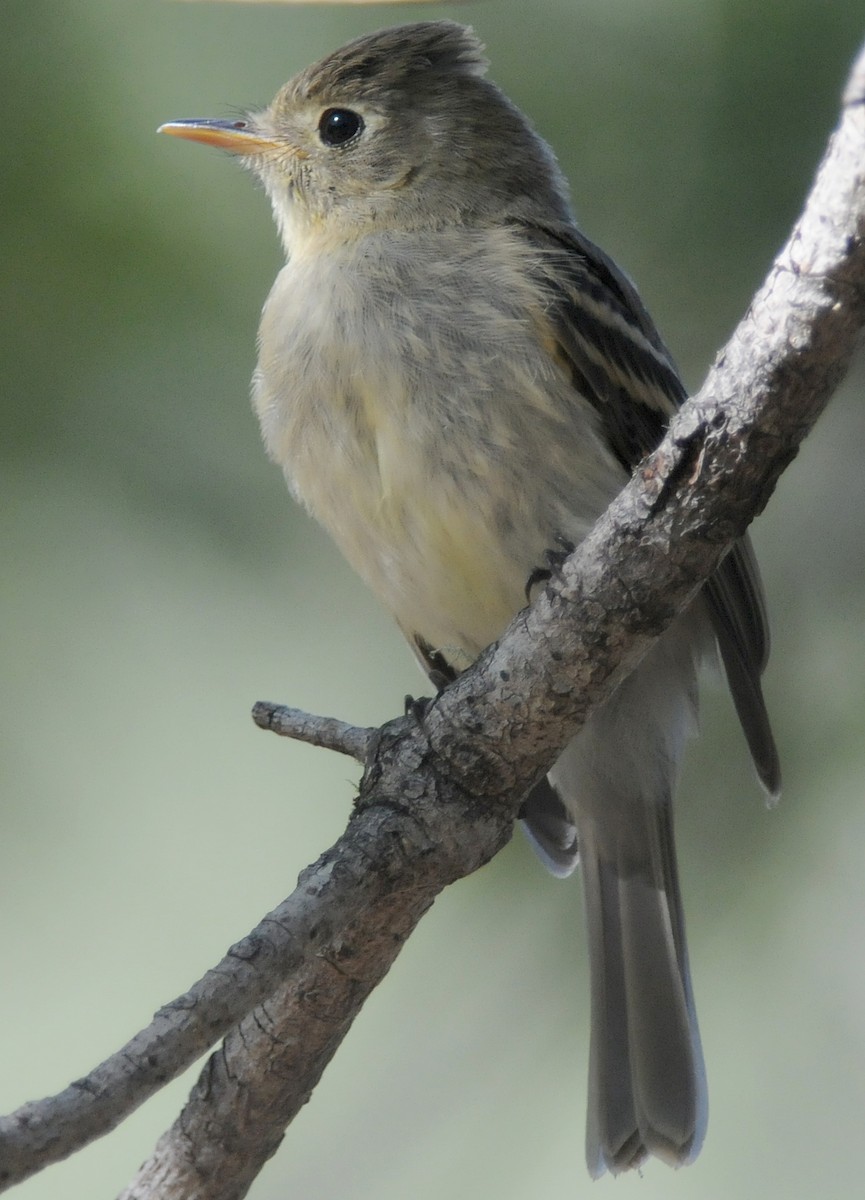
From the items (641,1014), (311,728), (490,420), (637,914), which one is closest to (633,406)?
(490,420)

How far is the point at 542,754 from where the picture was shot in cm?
188

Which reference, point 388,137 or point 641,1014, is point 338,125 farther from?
point 641,1014

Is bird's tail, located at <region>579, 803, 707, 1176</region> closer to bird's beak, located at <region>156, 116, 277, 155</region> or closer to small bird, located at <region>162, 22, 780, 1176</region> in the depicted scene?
small bird, located at <region>162, 22, 780, 1176</region>

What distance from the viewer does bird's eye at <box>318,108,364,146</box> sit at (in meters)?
2.92

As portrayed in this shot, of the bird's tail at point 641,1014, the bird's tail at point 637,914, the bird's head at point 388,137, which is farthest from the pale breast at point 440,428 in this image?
the bird's tail at point 641,1014

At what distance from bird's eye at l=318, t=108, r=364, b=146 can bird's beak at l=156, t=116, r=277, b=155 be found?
11cm

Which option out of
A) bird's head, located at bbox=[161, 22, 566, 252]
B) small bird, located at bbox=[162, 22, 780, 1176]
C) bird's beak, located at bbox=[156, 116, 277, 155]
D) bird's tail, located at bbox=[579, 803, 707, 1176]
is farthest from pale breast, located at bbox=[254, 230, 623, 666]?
bird's tail, located at bbox=[579, 803, 707, 1176]

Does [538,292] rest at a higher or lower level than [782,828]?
higher

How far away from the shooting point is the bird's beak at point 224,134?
111 inches

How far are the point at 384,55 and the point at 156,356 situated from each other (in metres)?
0.80

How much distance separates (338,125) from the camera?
2930 millimetres

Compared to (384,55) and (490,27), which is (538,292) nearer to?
(384,55)

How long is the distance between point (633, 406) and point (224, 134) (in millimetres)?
1064

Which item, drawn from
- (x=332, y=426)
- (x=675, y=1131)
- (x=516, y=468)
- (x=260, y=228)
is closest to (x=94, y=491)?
(x=260, y=228)
